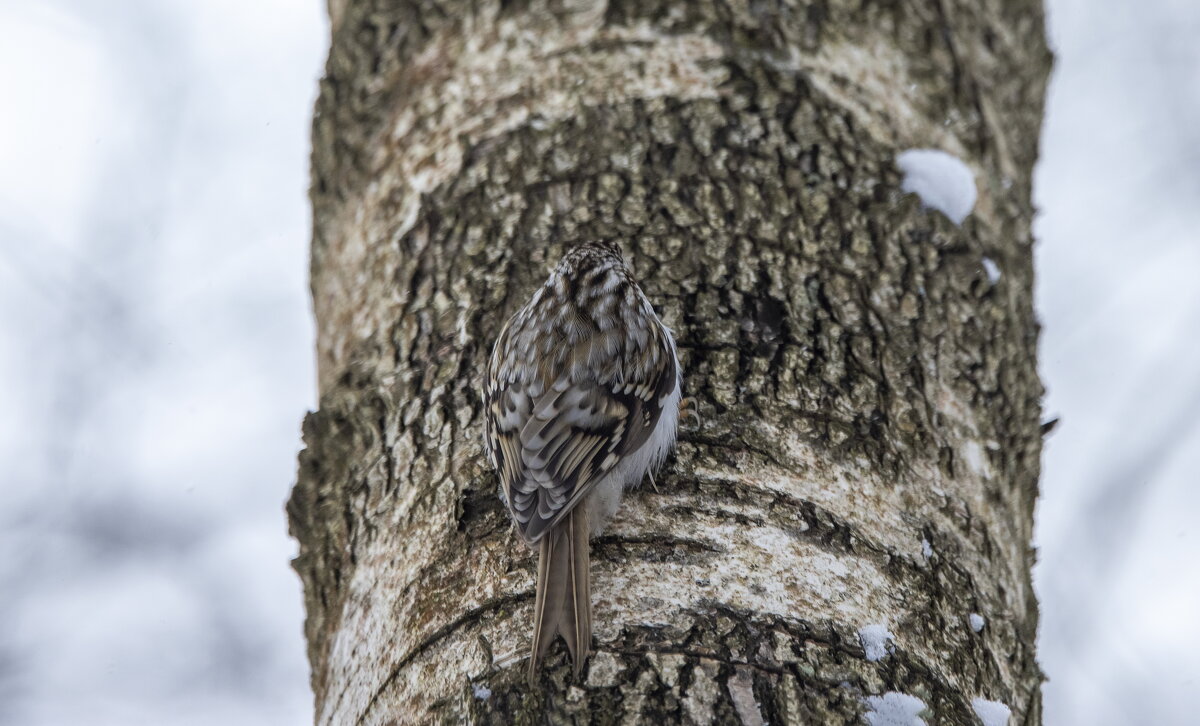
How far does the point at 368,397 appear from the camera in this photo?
8.45ft

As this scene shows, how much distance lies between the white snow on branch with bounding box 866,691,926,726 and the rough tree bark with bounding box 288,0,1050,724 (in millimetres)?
22

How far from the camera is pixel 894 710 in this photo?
1.87 meters

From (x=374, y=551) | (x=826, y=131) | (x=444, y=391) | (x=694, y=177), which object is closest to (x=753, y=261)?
(x=694, y=177)

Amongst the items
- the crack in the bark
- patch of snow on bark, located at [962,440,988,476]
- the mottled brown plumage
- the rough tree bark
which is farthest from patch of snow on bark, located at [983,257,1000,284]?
the crack in the bark

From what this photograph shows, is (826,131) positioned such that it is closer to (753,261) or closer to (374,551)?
(753,261)

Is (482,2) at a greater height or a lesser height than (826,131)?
greater

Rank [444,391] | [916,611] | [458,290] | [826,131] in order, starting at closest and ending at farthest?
1. [916,611]
2. [444,391]
3. [458,290]
4. [826,131]

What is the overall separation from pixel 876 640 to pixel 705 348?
711 millimetres

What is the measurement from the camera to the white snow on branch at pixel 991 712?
2002mm

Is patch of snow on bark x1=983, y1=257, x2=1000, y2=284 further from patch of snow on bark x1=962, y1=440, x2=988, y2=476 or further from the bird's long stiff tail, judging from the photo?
the bird's long stiff tail

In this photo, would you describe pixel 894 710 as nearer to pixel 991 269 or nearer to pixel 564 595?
pixel 564 595

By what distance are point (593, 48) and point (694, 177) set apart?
480 millimetres

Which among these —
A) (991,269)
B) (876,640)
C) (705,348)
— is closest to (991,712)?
(876,640)

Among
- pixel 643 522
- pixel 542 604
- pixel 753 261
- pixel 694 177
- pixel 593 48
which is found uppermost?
pixel 593 48
